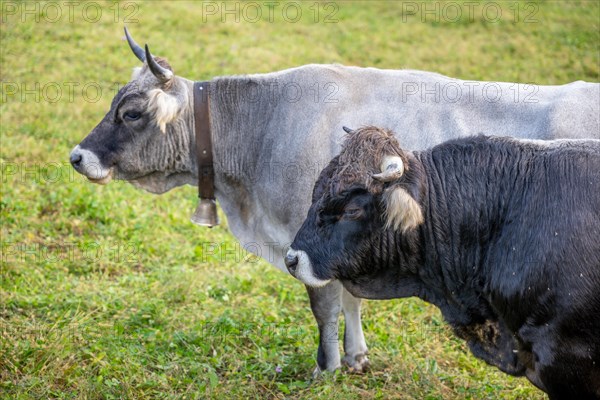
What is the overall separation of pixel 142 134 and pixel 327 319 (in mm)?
Answer: 2244

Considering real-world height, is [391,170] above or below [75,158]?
above

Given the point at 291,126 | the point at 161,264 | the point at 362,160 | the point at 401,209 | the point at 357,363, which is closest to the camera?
the point at 401,209

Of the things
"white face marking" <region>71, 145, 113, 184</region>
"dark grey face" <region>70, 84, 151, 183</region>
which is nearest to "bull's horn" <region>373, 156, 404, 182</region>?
"dark grey face" <region>70, 84, 151, 183</region>

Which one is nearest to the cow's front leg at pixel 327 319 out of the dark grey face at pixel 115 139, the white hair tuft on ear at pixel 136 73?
the dark grey face at pixel 115 139

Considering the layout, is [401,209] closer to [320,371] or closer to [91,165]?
[320,371]

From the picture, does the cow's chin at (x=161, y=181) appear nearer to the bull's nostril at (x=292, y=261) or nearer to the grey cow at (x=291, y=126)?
the grey cow at (x=291, y=126)

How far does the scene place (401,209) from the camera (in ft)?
14.4

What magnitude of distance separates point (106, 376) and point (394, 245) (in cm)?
266

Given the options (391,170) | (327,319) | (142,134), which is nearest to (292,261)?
(391,170)

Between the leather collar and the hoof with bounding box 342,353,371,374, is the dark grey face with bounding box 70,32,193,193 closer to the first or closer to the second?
the leather collar

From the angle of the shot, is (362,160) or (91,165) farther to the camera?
(91,165)

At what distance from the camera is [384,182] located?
451 centimetres

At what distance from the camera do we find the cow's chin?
21.9 ft

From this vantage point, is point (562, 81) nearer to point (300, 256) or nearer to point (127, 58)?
point (127, 58)
